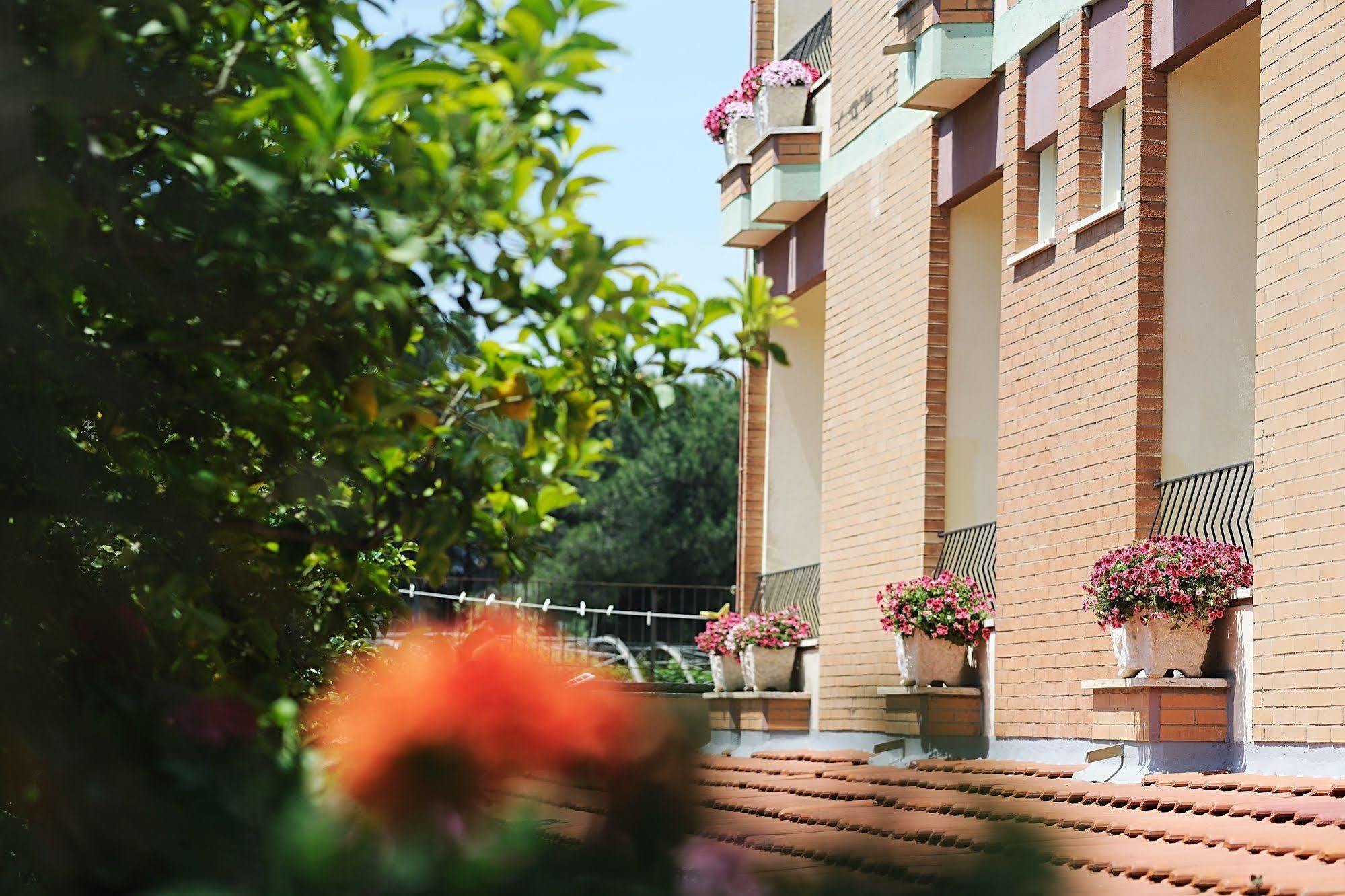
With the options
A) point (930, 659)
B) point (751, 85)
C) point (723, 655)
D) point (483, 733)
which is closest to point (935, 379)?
point (930, 659)

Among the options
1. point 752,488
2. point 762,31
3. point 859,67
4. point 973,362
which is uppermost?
point 762,31

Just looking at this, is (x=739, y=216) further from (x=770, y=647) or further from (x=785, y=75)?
(x=770, y=647)

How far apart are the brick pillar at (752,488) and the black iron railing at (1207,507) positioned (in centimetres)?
893

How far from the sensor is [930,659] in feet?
43.9

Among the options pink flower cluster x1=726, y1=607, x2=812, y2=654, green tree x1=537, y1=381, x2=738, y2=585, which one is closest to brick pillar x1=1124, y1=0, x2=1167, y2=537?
pink flower cluster x1=726, y1=607, x2=812, y2=654

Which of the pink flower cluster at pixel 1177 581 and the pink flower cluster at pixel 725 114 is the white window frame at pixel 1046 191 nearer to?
the pink flower cluster at pixel 1177 581

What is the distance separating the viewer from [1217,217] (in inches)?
442

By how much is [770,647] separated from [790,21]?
805cm

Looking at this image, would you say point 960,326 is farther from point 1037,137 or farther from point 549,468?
point 549,468

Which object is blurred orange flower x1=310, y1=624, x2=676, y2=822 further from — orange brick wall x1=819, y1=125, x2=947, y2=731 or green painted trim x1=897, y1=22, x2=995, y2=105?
green painted trim x1=897, y1=22, x2=995, y2=105

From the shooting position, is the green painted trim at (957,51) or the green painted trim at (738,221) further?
the green painted trim at (738,221)

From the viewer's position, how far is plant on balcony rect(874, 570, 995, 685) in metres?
13.2

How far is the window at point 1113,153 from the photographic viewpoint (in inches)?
456

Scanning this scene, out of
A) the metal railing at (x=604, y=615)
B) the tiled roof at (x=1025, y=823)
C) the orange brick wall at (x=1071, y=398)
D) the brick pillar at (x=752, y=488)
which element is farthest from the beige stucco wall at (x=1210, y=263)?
the brick pillar at (x=752, y=488)
